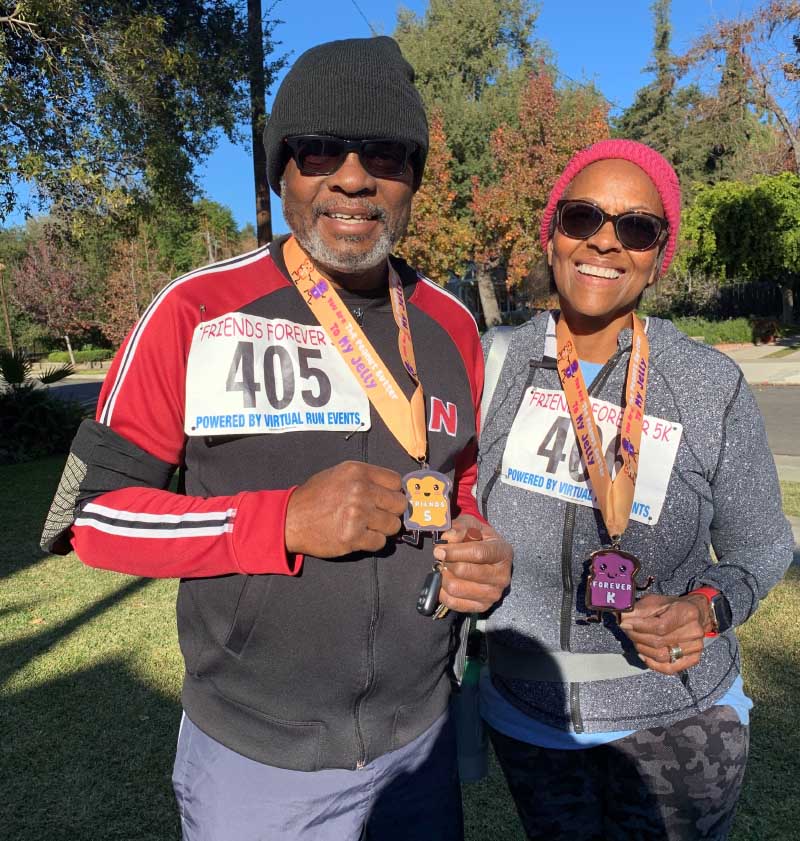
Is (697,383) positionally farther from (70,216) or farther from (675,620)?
(70,216)

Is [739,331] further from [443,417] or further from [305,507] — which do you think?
[305,507]

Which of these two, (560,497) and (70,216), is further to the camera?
(70,216)

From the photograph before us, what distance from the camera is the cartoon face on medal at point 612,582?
186 centimetres

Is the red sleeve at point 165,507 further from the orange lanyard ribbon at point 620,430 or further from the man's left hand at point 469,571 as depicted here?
the orange lanyard ribbon at point 620,430

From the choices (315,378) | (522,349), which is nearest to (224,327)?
(315,378)

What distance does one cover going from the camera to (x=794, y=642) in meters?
4.63

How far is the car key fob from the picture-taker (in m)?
1.72

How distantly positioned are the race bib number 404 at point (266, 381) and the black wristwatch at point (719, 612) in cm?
99

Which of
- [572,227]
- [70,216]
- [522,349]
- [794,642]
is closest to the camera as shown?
[572,227]

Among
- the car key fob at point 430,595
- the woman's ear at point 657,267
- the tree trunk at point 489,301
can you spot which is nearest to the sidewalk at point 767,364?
the tree trunk at point 489,301

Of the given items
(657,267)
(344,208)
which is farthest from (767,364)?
(344,208)

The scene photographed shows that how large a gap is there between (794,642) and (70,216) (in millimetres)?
9734

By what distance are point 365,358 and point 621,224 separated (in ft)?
2.65

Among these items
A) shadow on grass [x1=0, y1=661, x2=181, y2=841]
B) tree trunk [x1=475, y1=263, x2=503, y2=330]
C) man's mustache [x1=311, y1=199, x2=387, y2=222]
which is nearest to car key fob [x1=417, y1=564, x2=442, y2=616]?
man's mustache [x1=311, y1=199, x2=387, y2=222]
